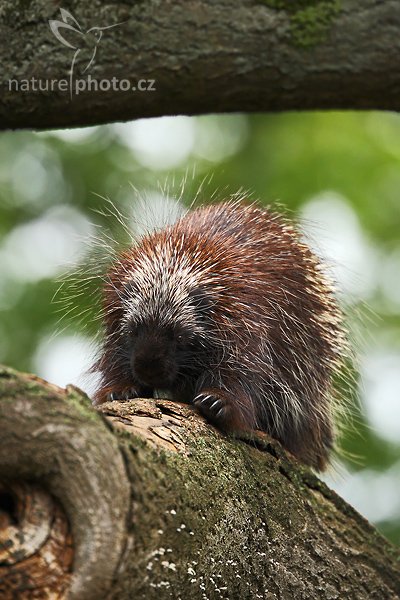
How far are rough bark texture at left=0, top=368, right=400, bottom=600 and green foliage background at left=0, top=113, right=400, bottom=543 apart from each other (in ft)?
12.7

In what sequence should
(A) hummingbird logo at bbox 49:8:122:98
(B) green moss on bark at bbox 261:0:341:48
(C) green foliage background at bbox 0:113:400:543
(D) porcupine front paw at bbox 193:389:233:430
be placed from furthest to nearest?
1. (C) green foliage background at bbox 0:113:400:543
2. (D) porcupine front paw at bbox 193:389:233:430
3. (A) hummingbird logo at bbox 49:8:122:98
4. (B) green moss on bark at bbox 261:0:341:48

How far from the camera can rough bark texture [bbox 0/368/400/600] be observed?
205 centimetres

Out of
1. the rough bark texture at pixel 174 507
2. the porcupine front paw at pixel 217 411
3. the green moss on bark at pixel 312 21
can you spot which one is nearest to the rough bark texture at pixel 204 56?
the green moss on bark at pixel 312 21

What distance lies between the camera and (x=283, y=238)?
14.0 ft

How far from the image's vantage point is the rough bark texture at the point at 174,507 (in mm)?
2055

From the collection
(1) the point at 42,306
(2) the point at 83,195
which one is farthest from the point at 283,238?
(2) the point at 83,195

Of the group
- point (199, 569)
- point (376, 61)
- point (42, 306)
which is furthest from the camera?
point (42, 306)

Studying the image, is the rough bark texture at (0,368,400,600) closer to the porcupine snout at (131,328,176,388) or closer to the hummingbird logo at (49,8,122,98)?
the porcupine snout at (131,328,176,388)

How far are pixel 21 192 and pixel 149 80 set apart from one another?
6518mm

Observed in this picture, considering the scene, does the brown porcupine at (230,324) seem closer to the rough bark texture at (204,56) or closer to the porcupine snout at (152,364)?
the porcupine snout at (152,364)

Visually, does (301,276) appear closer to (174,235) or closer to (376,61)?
(174,235)

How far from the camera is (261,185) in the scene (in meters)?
7.63

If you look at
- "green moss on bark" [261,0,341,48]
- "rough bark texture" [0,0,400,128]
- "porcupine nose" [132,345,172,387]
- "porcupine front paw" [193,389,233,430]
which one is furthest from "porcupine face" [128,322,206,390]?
"green moss on bark" [261,0,341,48]

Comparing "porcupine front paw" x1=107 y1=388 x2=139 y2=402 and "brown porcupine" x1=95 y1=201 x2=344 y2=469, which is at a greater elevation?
"brown porcupine" x1=95 y1=201 x2=344 y2=469
